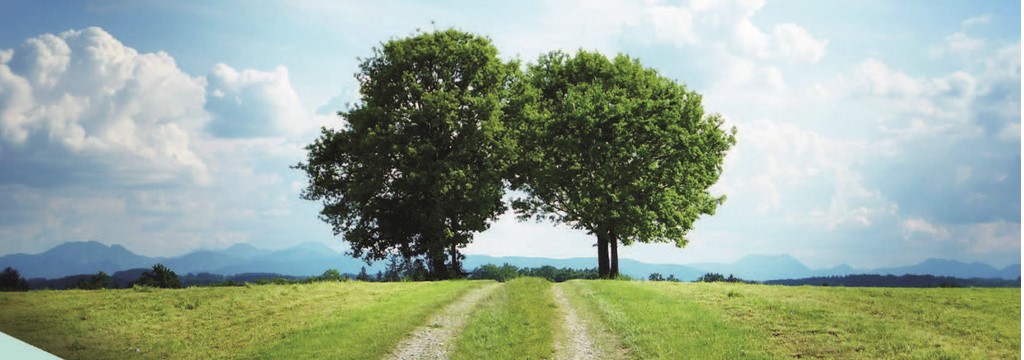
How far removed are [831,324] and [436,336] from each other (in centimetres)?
1081

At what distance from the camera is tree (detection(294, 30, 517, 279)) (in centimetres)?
4031

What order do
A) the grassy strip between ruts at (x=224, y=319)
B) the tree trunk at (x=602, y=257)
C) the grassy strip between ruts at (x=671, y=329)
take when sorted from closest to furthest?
1. the grassy strip between ruts at (x=671, y=329)
2. the grassy strip between ruts at (x=224, y=319)
3. the tree trunk at (x=602, y=257)

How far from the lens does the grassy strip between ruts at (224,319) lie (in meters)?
20.1

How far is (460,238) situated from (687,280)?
1347 cm

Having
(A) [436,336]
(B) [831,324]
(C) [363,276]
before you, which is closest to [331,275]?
(C) [363,276]

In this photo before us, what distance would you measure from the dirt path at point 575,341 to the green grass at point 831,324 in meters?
0.95

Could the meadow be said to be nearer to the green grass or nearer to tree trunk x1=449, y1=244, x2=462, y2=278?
the green grass

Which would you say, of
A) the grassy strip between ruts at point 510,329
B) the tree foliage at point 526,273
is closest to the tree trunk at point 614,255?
the tree foliage at point 526,273

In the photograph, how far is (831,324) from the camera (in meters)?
18.2

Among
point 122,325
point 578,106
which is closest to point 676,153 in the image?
point 578,106

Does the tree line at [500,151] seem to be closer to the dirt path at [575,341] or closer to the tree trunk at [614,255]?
the tree trunk at [614,255]

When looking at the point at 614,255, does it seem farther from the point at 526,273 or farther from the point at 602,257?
the point at 526,273

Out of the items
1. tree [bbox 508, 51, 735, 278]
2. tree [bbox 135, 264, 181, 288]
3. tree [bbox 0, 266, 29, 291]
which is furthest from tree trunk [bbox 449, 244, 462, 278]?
tree [bbox 0, 266, 29, 291]

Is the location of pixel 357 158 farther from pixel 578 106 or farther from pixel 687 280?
pixel 687 280
